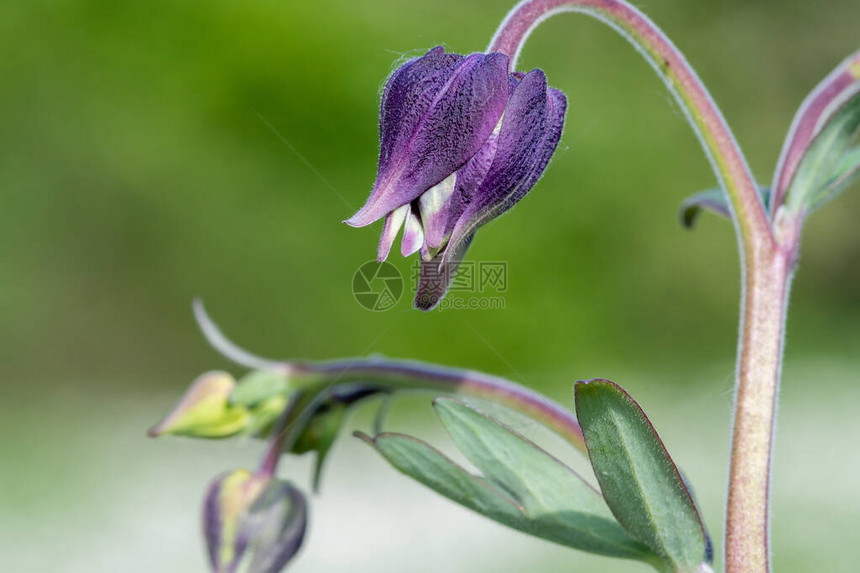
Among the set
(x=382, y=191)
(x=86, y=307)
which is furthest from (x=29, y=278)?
(x=382, y=191)

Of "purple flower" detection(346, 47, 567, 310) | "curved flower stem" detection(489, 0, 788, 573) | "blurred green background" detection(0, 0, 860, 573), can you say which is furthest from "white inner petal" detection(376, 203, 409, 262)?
"blurred green background" detection(0, 0, 860, 573)

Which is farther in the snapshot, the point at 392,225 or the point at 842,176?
the point at 842,176

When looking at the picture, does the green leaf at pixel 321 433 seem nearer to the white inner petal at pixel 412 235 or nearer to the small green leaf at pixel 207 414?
the small green leaf at pixel 207 414

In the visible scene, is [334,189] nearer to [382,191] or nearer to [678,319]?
[678,319]

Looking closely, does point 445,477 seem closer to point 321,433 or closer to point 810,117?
point 321,433

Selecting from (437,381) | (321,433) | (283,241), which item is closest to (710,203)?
(437,381)

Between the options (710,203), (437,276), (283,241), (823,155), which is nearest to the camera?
(437,276)
